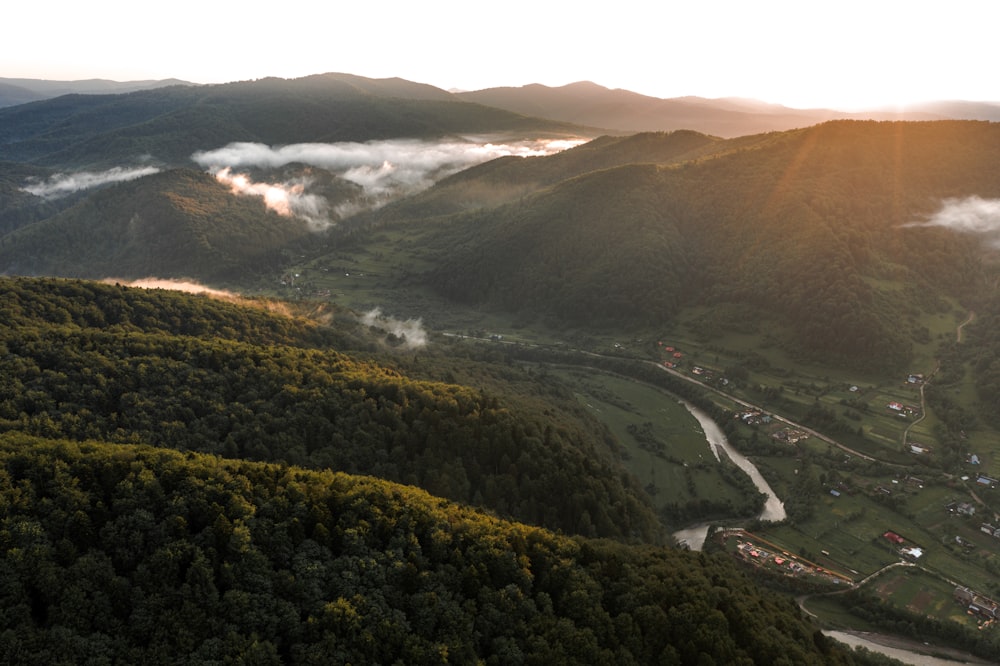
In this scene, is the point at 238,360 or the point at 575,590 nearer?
the point at 575,590

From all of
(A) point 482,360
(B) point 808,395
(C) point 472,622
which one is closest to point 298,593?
(C) point 472,622

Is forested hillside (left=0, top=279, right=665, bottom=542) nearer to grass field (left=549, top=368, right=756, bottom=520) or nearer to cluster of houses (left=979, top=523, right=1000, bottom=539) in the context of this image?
grass field (left=549, top=368, right=756, bottom=520)

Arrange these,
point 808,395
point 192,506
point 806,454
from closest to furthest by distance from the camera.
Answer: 1. point 192,506
2. point 806,454
3. point 808,395

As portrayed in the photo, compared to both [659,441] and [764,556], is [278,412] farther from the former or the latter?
[659,441]

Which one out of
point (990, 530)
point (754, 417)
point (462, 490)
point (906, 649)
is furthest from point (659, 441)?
point (462, 490)

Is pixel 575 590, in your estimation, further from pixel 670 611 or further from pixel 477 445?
pixel 477 445

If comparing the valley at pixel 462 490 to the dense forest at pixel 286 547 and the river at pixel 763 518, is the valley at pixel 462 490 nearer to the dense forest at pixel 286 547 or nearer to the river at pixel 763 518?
the dense forest at pixel 286 547
